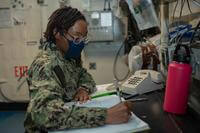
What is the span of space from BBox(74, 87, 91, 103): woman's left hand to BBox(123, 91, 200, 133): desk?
281mm

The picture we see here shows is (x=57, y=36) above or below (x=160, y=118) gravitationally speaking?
above

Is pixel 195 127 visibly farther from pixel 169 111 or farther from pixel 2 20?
pixel 2 20

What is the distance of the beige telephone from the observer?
1.63 meters

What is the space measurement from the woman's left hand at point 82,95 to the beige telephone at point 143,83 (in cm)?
31

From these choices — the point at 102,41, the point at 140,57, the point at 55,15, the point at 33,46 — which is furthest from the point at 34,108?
the point at 33,46

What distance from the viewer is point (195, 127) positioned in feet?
3.37

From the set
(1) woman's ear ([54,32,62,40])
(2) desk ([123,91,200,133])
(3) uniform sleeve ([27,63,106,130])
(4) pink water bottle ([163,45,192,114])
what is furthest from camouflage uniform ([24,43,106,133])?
(4) pink water bottle ([163,45,192,114])

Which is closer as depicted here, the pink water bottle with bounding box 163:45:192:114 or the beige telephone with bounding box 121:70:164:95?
the pink water bottle with bounding box 163:45:192:114

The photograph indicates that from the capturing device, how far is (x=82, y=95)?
1.45m

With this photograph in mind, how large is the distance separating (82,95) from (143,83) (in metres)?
0.46

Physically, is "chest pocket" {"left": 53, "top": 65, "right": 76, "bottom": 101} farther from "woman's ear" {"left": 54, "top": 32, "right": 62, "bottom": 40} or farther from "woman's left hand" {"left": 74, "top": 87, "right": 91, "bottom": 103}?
"woman's ear" {"left": 54, "top": 32, "right": 62, "bottom": 40}

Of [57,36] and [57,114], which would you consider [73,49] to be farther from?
[57,114]

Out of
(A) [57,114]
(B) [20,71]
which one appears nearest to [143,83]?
(A) [57,114]

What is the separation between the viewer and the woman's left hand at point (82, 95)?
1382mm
